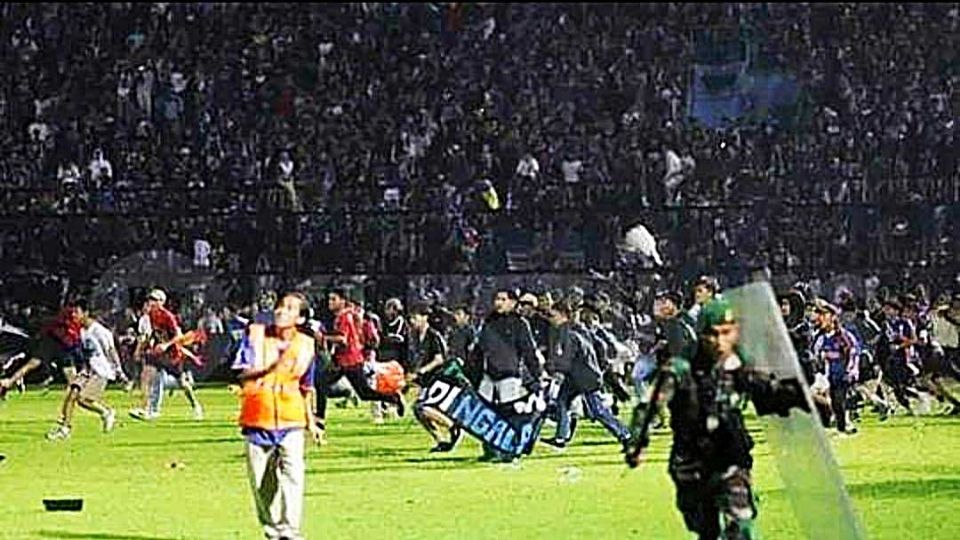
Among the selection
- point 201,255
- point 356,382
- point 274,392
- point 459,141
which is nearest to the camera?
point 274,392

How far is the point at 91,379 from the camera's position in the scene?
2984 cm

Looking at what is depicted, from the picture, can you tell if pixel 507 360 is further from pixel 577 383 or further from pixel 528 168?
pixel 528 168

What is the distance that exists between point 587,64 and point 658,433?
23055 millimetres

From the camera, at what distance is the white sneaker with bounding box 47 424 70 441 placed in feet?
93.2

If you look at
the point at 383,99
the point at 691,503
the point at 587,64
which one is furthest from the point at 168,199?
the point at 691,503

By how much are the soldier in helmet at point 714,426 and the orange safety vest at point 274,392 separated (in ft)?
11.8

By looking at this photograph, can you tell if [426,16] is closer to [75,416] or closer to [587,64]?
[587,64]

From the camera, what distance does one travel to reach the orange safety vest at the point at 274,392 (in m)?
15.8

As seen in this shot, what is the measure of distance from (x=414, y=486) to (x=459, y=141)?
25.2 m

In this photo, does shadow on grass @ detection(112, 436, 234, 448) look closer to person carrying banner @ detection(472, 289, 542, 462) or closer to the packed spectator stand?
person carrying banner @ detection(472, 289, 542, 462)

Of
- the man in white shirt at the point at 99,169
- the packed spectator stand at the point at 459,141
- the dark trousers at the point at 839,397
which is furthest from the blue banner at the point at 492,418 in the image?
the man in white shirt at the point at 99,169

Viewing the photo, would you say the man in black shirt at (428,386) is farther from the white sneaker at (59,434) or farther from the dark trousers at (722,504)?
the dark trousers at (722,504)

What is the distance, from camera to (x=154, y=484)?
877 inches

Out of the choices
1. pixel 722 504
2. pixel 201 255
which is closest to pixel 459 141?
pixel 201 255
